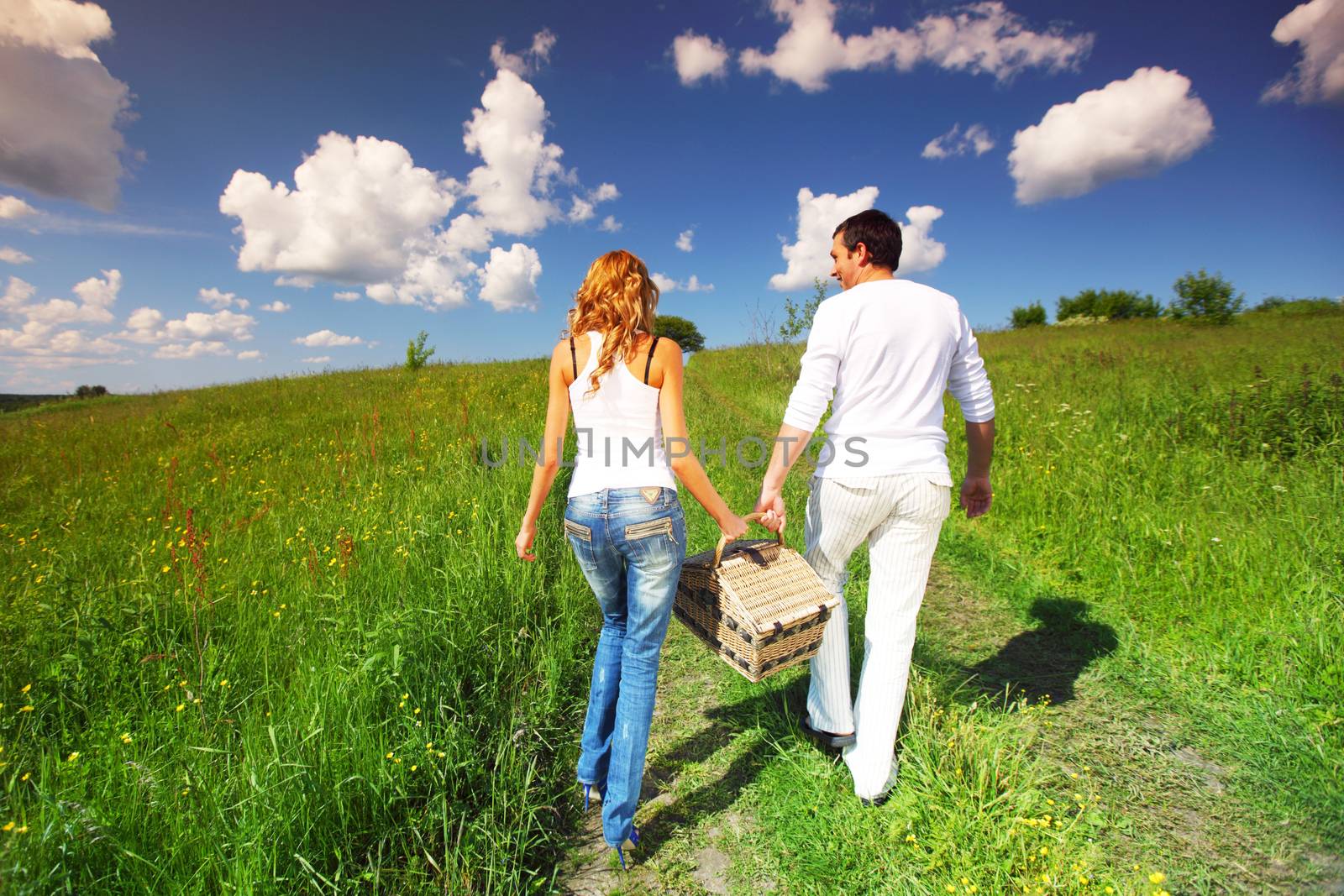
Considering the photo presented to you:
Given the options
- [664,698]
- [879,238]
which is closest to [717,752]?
[664,698]

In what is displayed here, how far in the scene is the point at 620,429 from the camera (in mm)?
1901

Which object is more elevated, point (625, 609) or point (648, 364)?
point (648, 364)

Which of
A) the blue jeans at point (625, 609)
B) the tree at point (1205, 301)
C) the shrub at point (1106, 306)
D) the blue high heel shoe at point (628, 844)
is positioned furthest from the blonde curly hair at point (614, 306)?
the shrub at point (1106, 306)

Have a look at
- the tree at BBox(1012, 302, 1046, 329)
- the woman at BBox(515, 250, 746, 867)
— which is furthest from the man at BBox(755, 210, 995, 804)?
the tree at BBox(1012, 302, 1046, 329)

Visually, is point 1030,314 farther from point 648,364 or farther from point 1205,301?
point 648,364

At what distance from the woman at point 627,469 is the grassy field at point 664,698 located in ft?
2.52

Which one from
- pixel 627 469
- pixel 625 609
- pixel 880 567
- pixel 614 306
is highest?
pixel 614 306

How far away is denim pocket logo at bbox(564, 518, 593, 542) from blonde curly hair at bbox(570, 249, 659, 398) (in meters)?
0.48

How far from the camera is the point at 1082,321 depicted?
83.0ft

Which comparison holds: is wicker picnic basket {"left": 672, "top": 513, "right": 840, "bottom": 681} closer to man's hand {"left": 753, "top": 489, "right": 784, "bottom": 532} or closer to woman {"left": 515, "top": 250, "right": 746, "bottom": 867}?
man's hand {"left": 753, "top": 489, "right": 784, "bottom": 532}

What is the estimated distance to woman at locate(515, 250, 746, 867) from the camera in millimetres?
1898

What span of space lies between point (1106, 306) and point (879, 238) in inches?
2304

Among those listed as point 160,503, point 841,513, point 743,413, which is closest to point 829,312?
point 841,513

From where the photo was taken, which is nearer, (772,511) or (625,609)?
(625,609)
